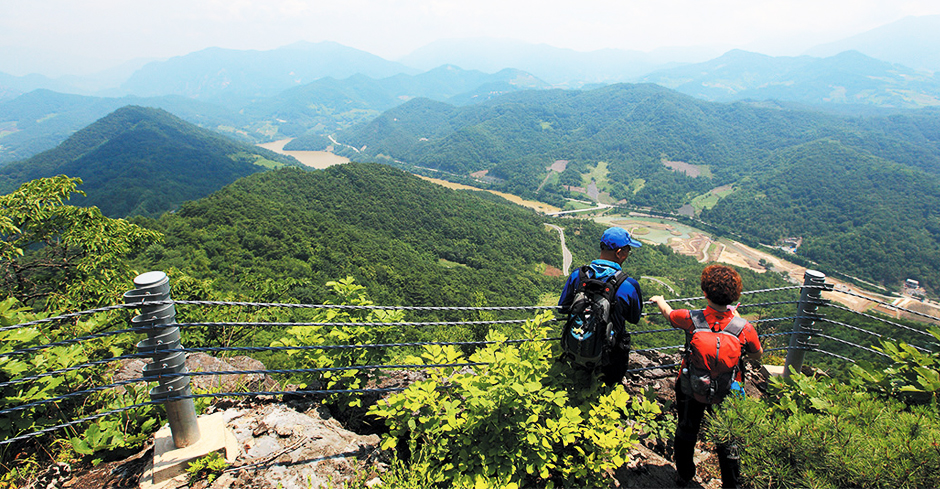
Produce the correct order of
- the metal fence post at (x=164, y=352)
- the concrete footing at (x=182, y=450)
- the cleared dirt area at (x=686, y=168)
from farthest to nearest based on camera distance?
1. the cleared dirt area at (x=686, y=168)
2. the concrete footing at (x=182, y=450)
3. the metal fence post at (x=164, y=352)

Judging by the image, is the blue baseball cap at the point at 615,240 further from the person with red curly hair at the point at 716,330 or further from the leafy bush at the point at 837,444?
the leafy bush at the point at 837,444

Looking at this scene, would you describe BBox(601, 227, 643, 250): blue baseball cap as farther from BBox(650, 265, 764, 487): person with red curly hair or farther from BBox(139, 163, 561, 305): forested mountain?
BBox(139, 163, 561, 305): forested mountain

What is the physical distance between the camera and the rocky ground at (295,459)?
3332mm

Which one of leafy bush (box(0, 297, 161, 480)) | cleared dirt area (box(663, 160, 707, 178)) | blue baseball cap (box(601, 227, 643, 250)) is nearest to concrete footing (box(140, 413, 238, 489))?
leafy bush (box(0, 297, 161, 480))

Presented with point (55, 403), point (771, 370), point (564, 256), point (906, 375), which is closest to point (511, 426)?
point (906, 375)

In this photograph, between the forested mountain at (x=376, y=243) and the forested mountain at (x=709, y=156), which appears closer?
the forested mountain at (x=376, y=243)

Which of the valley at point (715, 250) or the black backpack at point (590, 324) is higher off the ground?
the black backpack at point (590, 324)

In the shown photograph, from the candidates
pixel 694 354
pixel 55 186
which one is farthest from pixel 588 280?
pixel 55 186

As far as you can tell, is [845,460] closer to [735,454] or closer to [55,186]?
[735,454]

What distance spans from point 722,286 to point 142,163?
452ft

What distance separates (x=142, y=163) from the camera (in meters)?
104

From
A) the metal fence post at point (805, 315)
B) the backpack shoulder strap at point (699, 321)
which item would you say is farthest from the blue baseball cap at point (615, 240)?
the metal fence post at point (805, 315)

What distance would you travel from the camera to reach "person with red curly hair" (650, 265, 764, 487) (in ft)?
10.9

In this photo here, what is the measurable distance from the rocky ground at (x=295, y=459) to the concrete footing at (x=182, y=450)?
0.08 meters
